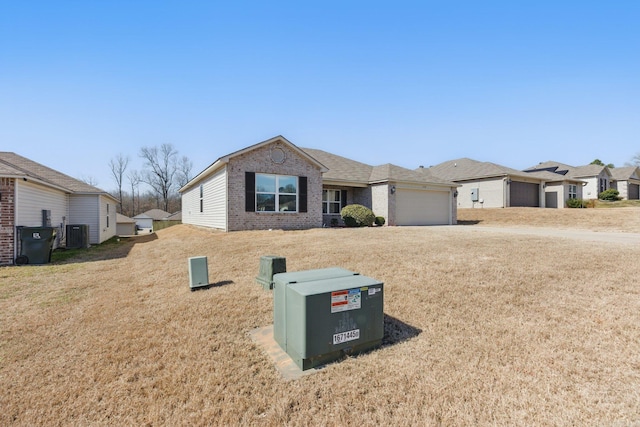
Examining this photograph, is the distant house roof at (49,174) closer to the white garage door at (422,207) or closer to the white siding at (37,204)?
the white siding at (37,204)

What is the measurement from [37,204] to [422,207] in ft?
62.0

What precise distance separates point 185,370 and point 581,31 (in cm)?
1396

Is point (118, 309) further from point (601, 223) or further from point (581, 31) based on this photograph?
point (601, 223)

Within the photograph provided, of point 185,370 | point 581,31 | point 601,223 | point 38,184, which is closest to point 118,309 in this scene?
point 185,370

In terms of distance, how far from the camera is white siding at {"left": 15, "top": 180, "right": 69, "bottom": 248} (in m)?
9.84

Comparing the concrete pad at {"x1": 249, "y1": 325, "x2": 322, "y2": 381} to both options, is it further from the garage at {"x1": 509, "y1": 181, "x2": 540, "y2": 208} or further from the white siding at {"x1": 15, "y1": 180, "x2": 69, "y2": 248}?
the garage at {"x1": 509, "y1": 181, "x2": 540, "y2": 208}

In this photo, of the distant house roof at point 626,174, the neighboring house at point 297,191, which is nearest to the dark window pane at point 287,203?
the neighboring house at point 297,191

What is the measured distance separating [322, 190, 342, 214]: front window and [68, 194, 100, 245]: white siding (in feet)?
40.4

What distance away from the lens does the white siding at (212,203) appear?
1365 cm

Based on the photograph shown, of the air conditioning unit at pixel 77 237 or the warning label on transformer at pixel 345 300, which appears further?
the air conditioning unit at pixel 77 237

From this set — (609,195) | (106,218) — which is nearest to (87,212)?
(106,218)

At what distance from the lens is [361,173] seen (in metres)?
19.7

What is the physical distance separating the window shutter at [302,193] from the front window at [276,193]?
149 millimetres

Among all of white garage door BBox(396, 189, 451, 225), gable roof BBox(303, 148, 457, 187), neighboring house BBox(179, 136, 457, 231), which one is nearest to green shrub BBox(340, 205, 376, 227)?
neighboring house BBox(179, 136, 457, 231)
